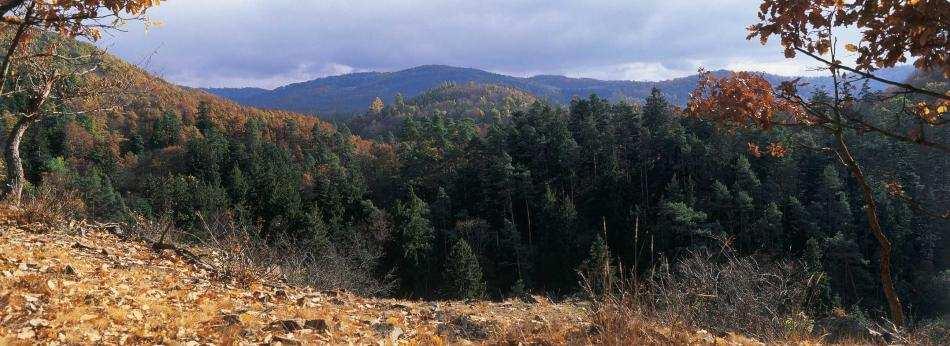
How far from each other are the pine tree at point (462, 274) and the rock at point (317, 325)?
72.1 ft

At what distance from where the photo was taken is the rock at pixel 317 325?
16.2ft

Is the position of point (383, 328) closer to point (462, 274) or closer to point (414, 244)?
point (462, 274)

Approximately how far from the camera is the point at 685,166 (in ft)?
113

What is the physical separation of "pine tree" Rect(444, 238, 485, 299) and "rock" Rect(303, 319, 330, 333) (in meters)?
22.0

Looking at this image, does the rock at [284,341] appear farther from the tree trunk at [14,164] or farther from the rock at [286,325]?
the tree trunk at [14,164]

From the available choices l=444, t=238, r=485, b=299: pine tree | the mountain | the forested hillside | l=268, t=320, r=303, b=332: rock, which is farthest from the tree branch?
the mountain

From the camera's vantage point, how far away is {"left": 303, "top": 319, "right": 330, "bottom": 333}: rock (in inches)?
195

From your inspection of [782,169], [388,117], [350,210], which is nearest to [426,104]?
[388,117]

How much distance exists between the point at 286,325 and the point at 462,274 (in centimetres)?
2280

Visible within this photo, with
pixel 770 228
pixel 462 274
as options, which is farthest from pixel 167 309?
pixel 770 228

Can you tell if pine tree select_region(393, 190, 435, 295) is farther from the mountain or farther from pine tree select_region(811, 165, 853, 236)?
the mountain

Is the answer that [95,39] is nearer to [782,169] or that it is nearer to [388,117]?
[782,169]

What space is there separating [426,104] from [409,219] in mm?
110790

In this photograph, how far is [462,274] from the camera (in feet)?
89.9
